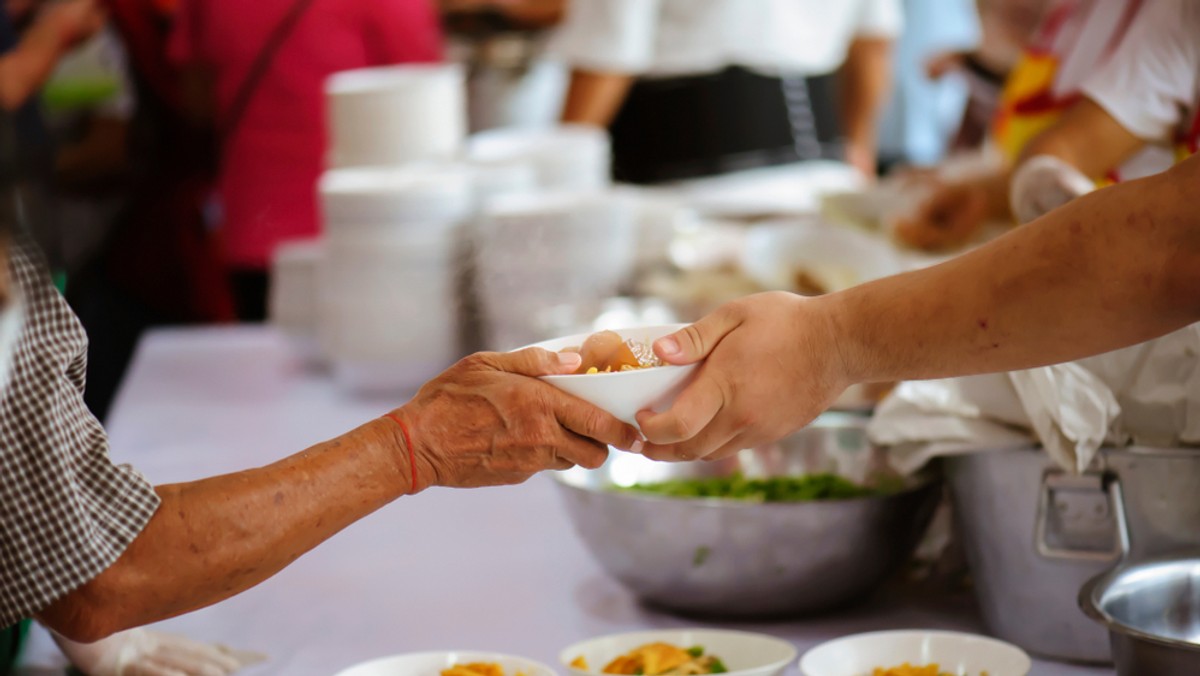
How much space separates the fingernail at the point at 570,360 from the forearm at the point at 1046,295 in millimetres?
245

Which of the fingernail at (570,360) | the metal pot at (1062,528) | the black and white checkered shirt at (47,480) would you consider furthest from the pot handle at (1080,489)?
the black and white checkered shirt at (47,480)

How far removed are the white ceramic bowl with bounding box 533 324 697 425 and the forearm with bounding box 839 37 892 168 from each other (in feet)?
10.3

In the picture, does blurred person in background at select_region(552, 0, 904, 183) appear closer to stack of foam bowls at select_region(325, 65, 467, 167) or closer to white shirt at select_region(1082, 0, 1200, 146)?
stack of foam bowls at select_region(325, 65, 467, 167)

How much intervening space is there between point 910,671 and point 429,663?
0.45m

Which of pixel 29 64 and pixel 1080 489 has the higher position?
pixel 29 64

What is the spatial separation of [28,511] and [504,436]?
0.41 meters

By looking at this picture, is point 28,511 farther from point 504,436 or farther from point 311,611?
point 311,611

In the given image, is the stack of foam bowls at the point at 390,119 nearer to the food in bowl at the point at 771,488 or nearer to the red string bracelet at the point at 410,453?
the food in bowl at the point at 771,488

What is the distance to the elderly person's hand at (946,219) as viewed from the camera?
8.06 feet

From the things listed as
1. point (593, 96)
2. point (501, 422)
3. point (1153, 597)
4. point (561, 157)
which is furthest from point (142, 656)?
point (593, 96)

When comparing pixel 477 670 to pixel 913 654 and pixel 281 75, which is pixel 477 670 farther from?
pixel 281 75

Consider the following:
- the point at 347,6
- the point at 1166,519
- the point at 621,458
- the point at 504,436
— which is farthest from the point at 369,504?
the point at 347,6

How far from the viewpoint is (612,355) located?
1196 mm

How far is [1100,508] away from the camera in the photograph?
4.14 feet
